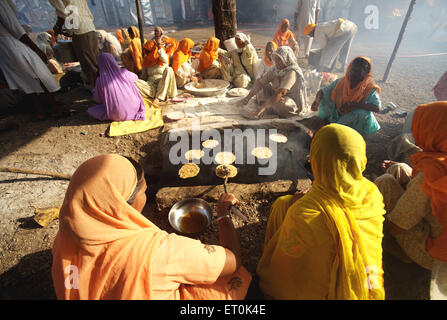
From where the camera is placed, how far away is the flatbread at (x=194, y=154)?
3.36 m

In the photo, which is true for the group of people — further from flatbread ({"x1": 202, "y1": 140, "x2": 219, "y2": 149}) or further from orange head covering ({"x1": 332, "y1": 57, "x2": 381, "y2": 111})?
orange head covering ({"x1": 332, "y1": 57, "x2": 381, "y2": 111})

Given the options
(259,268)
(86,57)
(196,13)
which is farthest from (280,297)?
(196,13)

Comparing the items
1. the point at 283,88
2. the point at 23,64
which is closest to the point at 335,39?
the point at 283,88

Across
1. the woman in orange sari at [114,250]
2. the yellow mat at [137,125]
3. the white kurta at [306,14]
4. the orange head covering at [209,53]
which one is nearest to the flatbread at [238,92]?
the orange head covering at [209,53]

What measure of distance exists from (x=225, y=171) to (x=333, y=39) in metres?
7.42

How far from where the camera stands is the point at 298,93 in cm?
468

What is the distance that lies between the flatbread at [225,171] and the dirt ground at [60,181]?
468mm

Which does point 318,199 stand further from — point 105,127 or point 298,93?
point 105,127

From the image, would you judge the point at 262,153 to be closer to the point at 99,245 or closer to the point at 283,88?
the point at 283,88

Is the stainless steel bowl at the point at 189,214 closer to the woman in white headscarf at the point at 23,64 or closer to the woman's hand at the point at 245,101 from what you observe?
the woman's hand at the point at 245,101

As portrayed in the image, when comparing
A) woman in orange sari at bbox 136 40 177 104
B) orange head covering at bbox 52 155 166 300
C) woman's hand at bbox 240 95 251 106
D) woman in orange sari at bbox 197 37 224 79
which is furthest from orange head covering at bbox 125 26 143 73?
orange head covering at bbox 52 155 166 300

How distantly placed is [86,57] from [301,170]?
19.1 feet

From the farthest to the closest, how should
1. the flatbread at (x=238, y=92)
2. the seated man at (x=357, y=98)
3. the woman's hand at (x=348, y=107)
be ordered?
the flatbread at (x=238, y=92)
the woman's hand at (x=348, y=107)
the seated man at (x=357, y=98)

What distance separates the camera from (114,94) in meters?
4.51
